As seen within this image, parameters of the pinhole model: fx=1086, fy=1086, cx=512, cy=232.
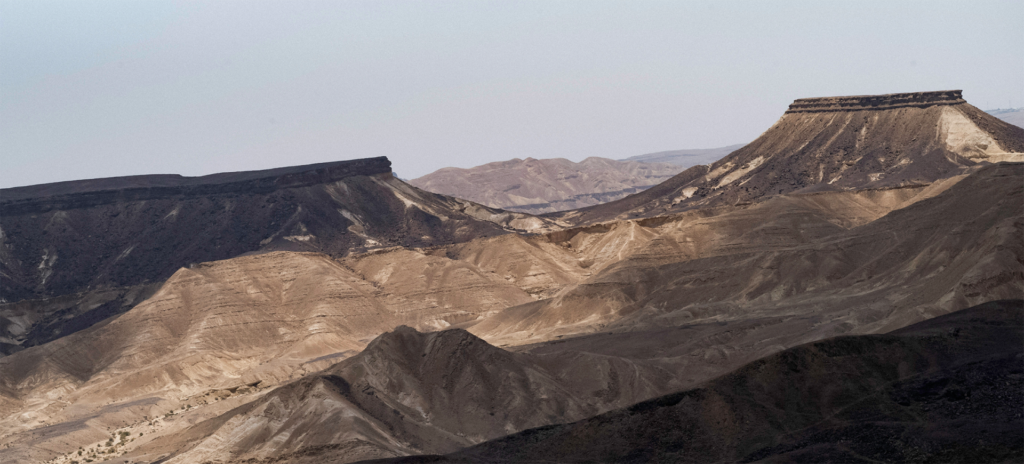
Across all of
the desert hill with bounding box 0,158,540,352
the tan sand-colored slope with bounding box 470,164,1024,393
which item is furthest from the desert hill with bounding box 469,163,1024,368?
the desert hill with bounding box 0,158,540,352

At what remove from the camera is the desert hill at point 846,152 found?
449 feet

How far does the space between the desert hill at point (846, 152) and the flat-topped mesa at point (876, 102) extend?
0.46 ft

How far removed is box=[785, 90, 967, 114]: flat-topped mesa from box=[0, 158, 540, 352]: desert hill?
47.1 metres

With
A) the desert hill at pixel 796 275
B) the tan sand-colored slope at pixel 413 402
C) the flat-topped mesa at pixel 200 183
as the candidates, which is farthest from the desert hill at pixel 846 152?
the tan sand-colored slope at pixel 413 402

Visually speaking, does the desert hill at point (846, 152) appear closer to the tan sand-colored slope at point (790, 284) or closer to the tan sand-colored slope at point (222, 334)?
the tan sand-colored slope at point (790, 284)

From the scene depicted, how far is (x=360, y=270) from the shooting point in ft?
368

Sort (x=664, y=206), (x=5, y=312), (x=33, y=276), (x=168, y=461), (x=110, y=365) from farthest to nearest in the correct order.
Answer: (x=664, y=206) < (x=33, y=276) < (x=5, y=312) < (x=110, y=365) < (x=168, y=461)

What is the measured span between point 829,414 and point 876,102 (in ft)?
417

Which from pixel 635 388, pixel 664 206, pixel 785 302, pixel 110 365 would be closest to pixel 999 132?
pixel 664 206

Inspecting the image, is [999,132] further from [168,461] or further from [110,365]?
[168,461]

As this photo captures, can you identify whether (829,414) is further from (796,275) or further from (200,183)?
(200,183)

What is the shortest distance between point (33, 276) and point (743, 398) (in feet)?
326

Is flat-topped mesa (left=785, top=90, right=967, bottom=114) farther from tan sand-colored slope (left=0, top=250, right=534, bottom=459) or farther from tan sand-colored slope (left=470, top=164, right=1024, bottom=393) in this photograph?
tan sand-colored slope (left=0, top=250, right=534, bottom=459)

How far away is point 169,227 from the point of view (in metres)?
133
